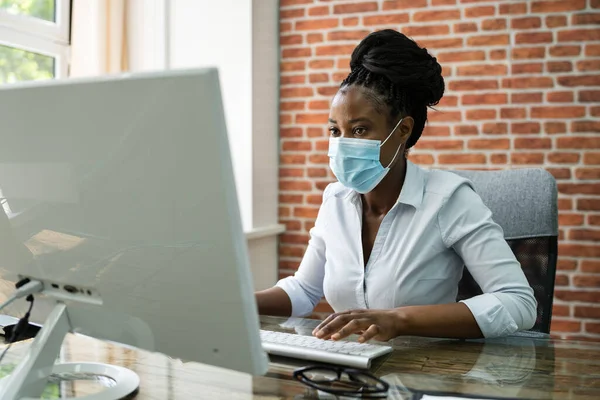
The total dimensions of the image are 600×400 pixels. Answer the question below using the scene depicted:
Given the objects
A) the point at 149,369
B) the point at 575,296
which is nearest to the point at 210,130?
the point at 149,369

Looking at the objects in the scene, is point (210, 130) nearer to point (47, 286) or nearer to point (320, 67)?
point (47, 286)

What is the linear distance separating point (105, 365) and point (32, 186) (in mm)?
361

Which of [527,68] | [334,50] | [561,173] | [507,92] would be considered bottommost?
[561,173]

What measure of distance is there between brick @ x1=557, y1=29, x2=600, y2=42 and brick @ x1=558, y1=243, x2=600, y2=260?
0.91m

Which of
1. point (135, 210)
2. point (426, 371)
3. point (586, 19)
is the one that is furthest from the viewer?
point (586, 19)

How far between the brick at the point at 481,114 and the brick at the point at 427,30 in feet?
1.30

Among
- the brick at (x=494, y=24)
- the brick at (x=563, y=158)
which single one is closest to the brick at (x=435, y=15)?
the brick at (x=494, y=24)

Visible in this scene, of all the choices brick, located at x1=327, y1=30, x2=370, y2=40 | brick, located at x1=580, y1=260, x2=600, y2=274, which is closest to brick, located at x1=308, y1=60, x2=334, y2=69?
brick, located at x1=327, y1=30, x2=370, y2=40

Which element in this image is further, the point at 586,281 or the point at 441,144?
the point at 441,144

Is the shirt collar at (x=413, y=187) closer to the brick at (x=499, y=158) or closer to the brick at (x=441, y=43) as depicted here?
the brick at (x=499, y=158)

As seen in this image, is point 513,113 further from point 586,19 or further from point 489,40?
point 586,19

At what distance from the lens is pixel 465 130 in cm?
307

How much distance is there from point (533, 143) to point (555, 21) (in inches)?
21.5

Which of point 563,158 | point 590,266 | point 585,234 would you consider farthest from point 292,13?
point 590,266
